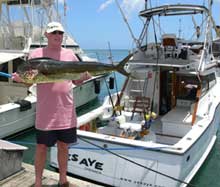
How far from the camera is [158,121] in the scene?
7848 mm

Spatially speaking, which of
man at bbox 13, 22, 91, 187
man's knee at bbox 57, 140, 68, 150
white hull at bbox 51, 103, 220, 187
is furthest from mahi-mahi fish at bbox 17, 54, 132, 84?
white hull at bbox 51, 103, 220, 187

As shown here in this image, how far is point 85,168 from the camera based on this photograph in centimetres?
566

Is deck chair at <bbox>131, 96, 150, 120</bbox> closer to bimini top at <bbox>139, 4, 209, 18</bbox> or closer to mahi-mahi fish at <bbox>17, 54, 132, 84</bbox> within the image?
bimini top at <bbox>139, 4, 209, 18</bbox>

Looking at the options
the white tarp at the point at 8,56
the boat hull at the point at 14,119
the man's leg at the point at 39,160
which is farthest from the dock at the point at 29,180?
the white tarp at the point at 8,56

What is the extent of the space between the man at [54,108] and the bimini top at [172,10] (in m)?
5.04

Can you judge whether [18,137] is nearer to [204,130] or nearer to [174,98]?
[174,98]

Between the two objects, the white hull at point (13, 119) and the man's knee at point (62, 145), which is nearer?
the man's knee at point (62, 145)

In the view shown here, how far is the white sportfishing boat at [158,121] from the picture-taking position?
511 cm

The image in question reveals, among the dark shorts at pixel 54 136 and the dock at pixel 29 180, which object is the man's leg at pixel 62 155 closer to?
the dark shorts at pixel 54 136

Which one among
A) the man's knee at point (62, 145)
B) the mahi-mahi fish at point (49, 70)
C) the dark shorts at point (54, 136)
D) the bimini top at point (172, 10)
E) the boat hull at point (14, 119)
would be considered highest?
the bimini top at point (172, 10)

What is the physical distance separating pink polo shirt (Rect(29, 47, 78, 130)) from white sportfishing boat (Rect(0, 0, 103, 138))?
5.76 meters

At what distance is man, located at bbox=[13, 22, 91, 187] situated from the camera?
318cm

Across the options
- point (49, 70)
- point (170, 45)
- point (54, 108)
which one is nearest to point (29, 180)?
point (54, 108)

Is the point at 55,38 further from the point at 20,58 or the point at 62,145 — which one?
the point at 20,58
